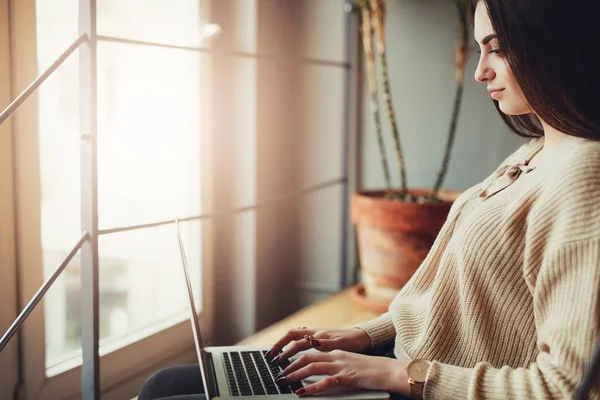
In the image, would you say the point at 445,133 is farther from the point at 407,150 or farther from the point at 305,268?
the point at 305,268

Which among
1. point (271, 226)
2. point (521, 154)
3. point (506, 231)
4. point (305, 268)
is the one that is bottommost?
point (305, 268)

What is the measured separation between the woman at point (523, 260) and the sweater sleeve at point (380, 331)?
0.27 ft

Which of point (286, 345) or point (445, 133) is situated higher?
point (445, 133)

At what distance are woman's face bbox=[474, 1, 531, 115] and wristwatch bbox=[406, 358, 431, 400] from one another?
0.41 metres

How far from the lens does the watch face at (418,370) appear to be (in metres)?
0.93

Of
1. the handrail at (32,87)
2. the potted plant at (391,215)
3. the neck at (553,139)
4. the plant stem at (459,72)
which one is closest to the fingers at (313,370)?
the neck at (553,139)

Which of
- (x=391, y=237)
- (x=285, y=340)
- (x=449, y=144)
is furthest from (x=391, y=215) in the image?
(x=285, y=340)

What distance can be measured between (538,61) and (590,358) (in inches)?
15.8

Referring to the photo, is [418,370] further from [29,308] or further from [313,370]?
[29,308]

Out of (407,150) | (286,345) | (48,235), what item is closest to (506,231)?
(286,345)

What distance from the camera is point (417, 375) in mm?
938

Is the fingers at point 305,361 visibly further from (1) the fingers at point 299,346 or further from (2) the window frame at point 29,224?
(2) the window frame at point 29,224

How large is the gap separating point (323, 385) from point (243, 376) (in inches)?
5.9

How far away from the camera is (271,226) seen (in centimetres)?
258
